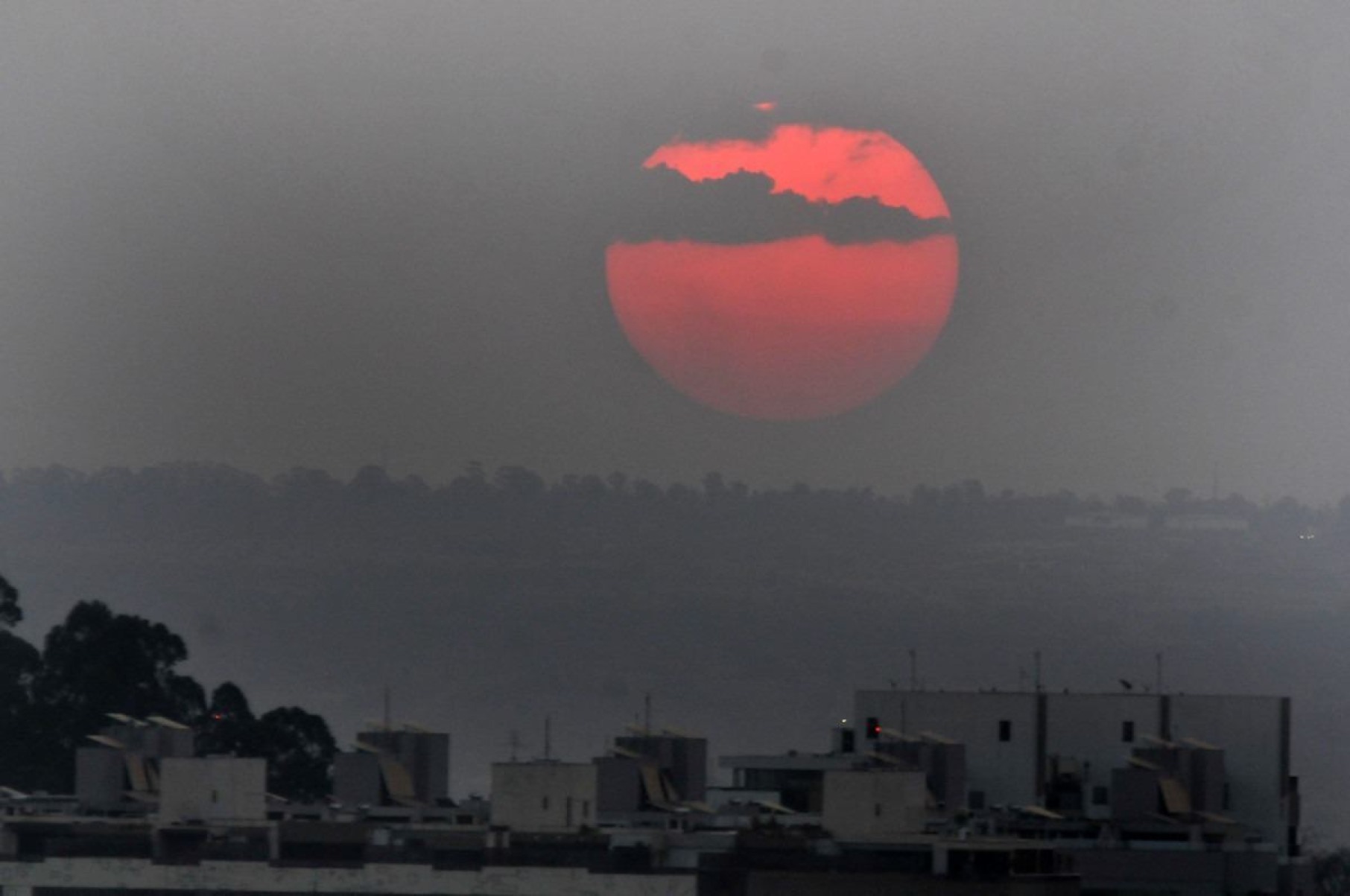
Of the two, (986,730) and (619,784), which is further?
(986,730)

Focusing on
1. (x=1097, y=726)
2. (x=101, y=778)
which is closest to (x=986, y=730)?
(x=1097, y=726)

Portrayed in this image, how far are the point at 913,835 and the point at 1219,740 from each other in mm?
38870

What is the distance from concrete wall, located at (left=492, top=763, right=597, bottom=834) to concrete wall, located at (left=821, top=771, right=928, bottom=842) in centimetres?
675

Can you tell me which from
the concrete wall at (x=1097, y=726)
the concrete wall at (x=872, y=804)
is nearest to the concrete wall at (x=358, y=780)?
the concrete wall at (x=872, y=804)

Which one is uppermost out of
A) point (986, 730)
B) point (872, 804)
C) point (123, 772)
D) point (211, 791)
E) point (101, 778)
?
point (986, 730)

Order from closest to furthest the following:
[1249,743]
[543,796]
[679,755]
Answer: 1. [543,796]
2. [679,755]
3. [1249,743]

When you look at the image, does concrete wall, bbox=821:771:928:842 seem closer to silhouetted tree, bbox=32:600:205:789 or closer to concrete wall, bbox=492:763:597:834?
concrete wall, bbox=492:763:597:834

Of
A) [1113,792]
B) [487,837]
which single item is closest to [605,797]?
[487,837]

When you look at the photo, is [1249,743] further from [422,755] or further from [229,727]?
[229,727]

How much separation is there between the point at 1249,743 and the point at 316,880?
48.6 m

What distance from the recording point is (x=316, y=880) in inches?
3504

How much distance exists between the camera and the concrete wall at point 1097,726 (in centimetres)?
12719

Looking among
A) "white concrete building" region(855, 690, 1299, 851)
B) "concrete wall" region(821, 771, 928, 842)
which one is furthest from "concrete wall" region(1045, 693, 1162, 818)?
"concrete wall" region(821, 771, 928, 842)

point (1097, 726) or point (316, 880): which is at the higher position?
point (1097, 726)
